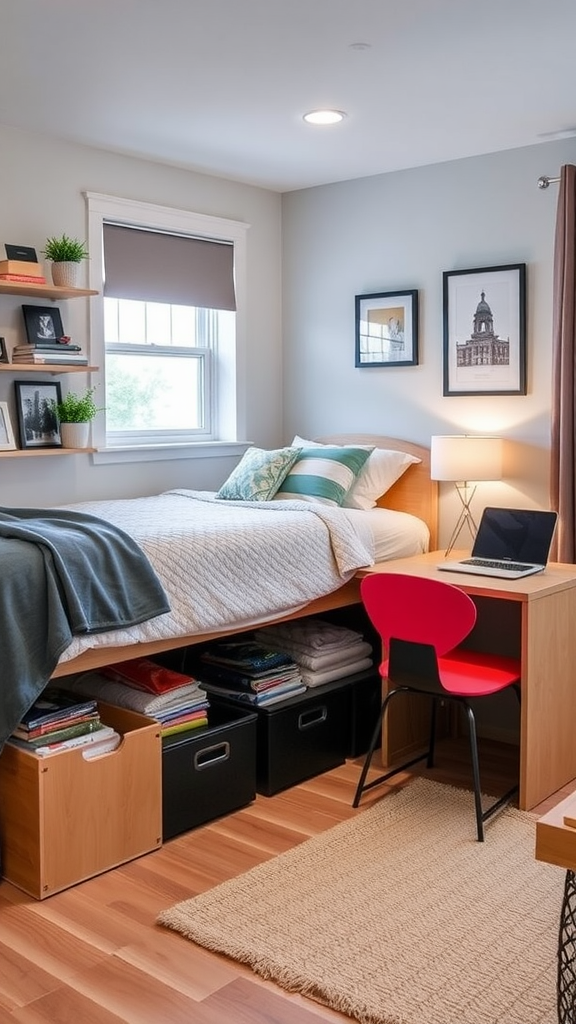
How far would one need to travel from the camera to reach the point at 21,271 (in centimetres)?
349

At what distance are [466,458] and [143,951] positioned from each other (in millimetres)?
2149

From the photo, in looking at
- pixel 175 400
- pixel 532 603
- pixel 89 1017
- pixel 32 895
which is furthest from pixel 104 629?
pixel 175 400

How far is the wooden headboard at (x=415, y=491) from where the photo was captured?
4.14m

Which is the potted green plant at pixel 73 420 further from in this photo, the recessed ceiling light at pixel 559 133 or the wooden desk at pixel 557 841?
the wooden desk at pixel 557 841

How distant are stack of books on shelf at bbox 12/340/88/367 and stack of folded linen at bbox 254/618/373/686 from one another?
1.28 metres

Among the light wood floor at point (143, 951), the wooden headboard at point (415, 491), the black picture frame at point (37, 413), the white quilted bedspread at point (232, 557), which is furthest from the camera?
the wooden headboard at point (415, 491)

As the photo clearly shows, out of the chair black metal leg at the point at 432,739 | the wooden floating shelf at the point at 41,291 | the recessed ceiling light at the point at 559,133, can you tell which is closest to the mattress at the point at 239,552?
the chair black metal leg at the point at 432,739

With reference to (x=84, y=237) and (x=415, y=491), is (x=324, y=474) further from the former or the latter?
(x=84, y=237)

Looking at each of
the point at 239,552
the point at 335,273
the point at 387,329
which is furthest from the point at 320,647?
the point at 335,273

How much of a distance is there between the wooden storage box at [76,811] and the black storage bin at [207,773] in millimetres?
80

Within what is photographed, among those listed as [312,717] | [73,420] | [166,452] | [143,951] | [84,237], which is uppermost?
[84,237]

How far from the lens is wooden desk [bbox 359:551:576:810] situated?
123 inches

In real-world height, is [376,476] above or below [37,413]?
below

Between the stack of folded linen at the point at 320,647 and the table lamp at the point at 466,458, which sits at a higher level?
the table lamp at the point at 466,458
